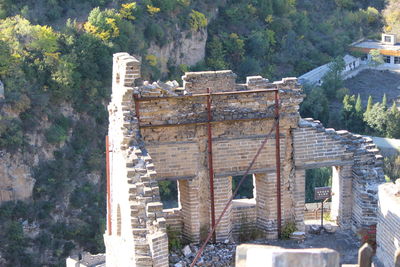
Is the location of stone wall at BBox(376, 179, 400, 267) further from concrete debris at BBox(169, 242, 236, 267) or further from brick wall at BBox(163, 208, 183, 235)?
brick wall at BBox(163, 208, 183, 235)

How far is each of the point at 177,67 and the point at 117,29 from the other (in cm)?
1031

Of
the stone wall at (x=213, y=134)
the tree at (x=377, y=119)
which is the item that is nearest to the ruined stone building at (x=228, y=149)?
the stone wall at (x=213, y=134)

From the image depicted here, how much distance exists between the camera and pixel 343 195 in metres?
18.5

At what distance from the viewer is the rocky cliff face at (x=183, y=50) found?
6581 cm

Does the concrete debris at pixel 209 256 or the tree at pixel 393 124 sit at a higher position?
the tree at pixel 393 124

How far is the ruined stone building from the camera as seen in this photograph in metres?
17.3

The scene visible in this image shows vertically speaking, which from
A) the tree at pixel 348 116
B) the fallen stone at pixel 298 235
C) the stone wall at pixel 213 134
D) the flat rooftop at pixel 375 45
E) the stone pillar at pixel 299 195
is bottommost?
the fallen stone at pixel 298 235

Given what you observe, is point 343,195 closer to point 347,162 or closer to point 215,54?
point 347,162

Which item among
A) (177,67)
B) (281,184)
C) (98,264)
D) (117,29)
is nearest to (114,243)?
(281,184)

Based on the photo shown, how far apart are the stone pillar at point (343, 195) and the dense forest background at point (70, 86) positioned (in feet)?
98.3

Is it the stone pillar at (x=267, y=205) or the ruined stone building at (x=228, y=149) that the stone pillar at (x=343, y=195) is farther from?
the stone pillar at (x=267, y=205)

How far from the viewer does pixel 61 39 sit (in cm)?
5447

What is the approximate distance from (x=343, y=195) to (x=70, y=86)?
1430 inches

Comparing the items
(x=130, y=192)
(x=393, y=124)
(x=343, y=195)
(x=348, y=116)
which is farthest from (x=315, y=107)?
(x=130, y=192)
